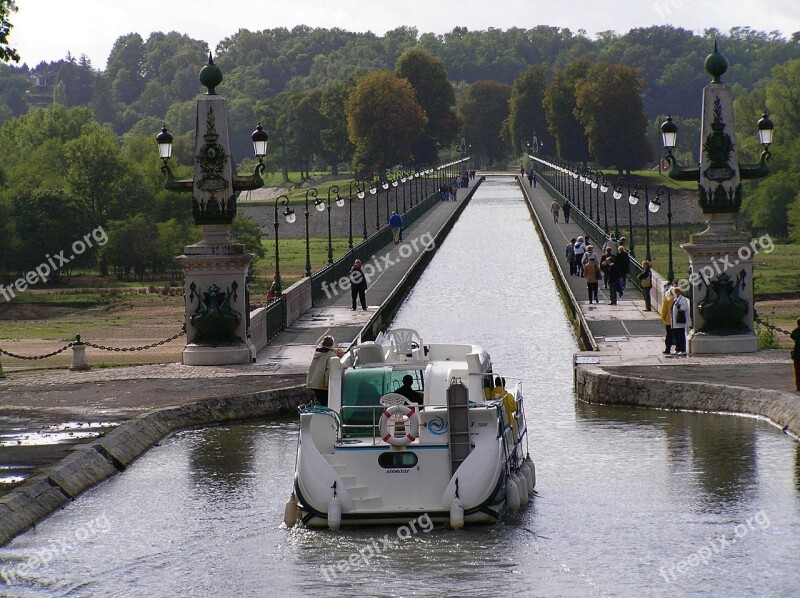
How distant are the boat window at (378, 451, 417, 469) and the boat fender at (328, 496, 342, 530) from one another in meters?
0.71

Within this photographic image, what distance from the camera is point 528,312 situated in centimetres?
5259

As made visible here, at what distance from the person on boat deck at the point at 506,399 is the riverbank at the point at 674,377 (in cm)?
524

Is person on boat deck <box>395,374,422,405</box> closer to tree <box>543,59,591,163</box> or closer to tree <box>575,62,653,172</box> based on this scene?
tree <box>575,62,653,172</box>

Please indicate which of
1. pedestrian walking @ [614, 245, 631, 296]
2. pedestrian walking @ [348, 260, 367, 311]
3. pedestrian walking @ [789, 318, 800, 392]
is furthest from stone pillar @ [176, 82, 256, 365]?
pedestrian walking @ [614, 245, 631, 296]

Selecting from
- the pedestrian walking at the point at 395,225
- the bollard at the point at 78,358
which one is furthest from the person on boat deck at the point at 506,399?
the pedestrian walking at the point at 395,225

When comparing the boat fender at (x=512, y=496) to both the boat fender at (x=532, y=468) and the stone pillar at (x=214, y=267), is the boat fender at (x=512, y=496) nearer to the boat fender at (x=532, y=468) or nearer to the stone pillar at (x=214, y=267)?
the boat fender at (x=532, y=468)

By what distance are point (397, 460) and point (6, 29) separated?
18.2 m

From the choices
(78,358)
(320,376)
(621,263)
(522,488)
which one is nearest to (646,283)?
(621,263)

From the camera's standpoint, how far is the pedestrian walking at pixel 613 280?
45.4m

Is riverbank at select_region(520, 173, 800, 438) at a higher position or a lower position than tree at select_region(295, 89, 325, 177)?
lower

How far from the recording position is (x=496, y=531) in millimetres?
18938

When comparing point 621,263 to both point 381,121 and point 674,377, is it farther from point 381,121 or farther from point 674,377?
point 381,121

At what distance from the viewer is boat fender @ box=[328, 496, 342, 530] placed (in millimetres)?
18844

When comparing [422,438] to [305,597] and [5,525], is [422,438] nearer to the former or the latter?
[305,597]
